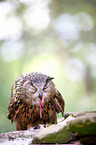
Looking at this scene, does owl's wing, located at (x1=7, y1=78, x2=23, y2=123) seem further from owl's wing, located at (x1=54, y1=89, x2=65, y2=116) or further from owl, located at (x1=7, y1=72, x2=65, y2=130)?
owl's wing, located at (x1=54, y1=89, x2=65, y2=116)

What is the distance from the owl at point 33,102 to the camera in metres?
1.34

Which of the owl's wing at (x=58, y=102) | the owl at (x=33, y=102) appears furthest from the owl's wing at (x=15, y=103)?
the owl's wing at (x=58, y=102)

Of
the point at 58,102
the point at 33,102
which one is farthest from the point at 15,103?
the point at 58,102

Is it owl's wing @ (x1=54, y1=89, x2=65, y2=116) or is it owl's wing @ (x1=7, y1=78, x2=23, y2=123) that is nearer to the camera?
owl's wing @ (x1=7, y1=78, x2=23, y2=123)

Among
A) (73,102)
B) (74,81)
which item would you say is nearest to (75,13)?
(74,81)

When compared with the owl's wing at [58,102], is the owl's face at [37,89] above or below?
above

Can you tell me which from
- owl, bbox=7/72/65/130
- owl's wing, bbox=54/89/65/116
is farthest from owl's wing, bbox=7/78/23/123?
owl's wing, bbox=54/89/65/116

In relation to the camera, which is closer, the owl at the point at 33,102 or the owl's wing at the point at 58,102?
the owl at the point at 33,102

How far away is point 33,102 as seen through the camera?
1.34 metres

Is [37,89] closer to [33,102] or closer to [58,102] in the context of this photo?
[33,102]

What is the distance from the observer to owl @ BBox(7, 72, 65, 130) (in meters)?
1.34

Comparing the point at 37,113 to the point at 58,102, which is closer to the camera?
the point at 37,113

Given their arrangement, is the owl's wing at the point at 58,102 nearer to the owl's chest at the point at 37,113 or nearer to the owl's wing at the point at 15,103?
the owl's chest at the point at 37,113

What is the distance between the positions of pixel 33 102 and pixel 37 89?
4.1 inches
